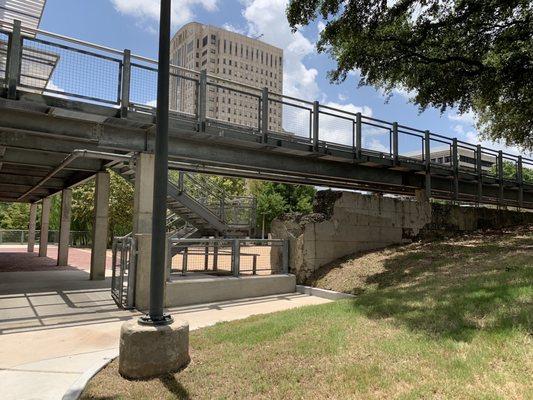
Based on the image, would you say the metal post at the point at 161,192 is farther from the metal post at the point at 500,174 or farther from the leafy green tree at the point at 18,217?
the leafy green tree at the point at 18,217

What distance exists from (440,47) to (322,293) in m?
8.85

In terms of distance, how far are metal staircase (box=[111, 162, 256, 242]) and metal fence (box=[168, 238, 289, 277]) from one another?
118 cm

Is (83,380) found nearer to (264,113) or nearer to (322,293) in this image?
(322,293)

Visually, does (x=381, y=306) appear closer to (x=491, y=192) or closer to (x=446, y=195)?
(x=446, y=195)

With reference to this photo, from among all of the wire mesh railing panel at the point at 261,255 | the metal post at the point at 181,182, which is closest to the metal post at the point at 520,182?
the wire mesh railing panel at the point at 261,255

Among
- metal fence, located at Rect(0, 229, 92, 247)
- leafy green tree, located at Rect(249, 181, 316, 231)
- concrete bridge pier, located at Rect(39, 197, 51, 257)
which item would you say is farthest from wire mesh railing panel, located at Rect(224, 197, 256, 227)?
leafy green tree, located at Rect(249, 181, 316, 231)

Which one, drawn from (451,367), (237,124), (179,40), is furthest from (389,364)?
(179,40)

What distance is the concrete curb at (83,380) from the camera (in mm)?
4885

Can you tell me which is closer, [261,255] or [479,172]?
[261,255]

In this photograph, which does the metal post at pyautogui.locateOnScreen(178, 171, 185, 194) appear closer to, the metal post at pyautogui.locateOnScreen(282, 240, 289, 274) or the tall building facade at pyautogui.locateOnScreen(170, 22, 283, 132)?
the metal post at pyautogui.locateOnScreen(282, 240, 289, 274)

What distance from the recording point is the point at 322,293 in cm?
1261

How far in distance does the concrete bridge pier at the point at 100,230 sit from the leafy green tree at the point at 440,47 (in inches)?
351

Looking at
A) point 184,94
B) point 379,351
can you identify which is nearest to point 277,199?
point 184,94

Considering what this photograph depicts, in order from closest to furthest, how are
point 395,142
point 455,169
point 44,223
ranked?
point 395,142
point 455,169
point 44,223
